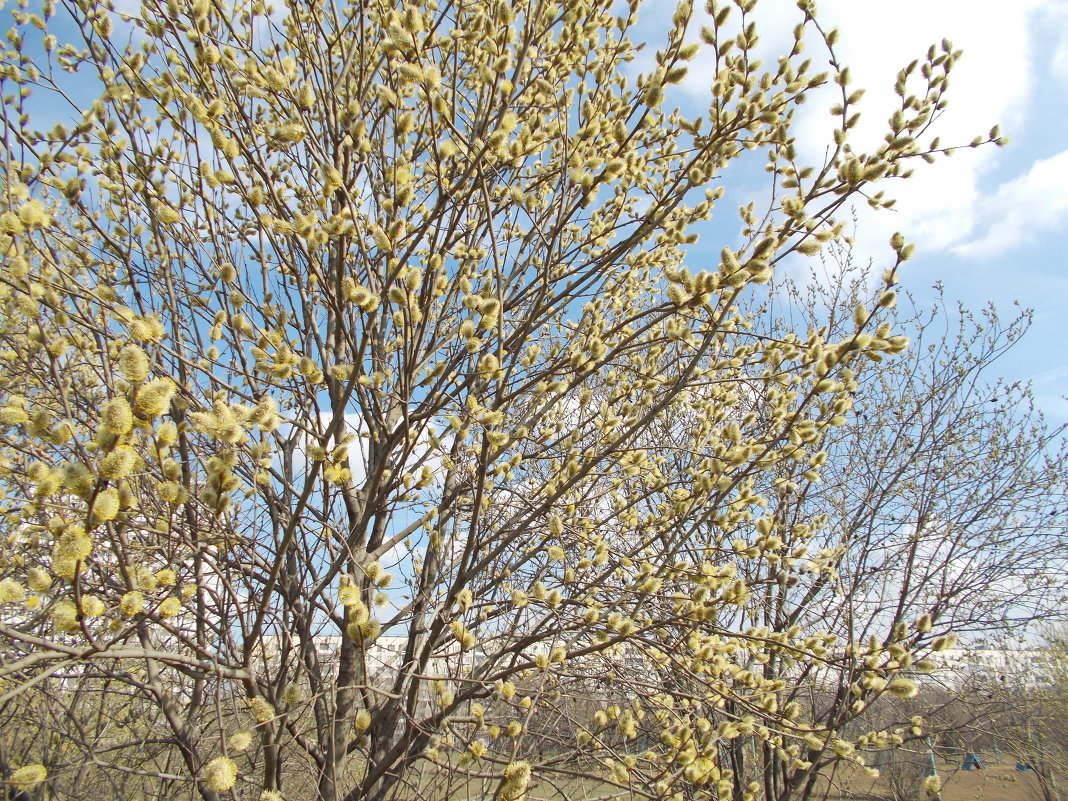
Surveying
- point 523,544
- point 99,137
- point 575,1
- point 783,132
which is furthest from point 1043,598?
point 99,137

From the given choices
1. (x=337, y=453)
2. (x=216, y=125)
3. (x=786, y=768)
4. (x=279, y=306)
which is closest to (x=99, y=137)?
(x=216, y=125)

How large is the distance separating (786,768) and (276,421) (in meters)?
5.75

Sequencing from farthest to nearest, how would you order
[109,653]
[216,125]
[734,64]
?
[734,64]
[216,125]
[109,653]

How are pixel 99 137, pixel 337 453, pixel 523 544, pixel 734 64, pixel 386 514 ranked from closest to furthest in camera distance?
pixel 337 453 → pixel 734 64 → pixel 99 137 → pixel 386 514 → pixel 523 544

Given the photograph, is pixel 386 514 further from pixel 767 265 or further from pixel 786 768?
pixel 786 768

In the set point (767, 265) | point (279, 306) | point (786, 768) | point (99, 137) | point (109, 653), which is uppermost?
point (99, 137)

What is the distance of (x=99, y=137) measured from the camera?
2488 millimetres

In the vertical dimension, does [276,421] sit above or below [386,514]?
below

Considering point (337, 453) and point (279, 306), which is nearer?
point (337, 453)

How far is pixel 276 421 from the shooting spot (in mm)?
1457

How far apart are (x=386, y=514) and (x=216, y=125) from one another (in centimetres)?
180

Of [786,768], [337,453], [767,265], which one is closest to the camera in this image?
[337,453]

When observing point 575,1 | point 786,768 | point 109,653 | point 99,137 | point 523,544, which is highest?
point 575,1

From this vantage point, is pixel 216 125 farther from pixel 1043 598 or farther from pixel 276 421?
pixel 1043 598
